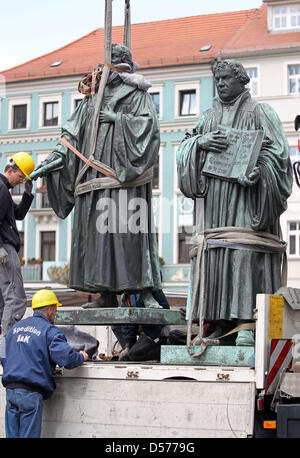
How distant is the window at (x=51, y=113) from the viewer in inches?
1698

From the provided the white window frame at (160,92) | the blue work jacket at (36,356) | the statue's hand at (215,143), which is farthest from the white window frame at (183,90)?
the blue work jacket at (36,356)

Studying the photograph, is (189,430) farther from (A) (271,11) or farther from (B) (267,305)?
(A) (271,11)

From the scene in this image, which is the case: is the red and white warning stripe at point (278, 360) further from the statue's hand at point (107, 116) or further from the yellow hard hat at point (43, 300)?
the statue's hand at point (107, 116)

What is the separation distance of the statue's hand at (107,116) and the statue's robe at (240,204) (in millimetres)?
649

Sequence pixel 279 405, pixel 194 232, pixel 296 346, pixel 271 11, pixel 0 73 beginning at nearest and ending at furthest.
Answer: pixel 279 405
pixel 296 346
pixel 194 232
pixel 271 11
pixel 0 73

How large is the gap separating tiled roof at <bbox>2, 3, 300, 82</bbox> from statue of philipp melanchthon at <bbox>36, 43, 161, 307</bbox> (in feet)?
103

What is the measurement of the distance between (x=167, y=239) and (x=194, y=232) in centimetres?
3290

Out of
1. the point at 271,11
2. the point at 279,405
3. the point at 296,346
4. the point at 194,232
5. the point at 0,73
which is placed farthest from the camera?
the point at 0,73

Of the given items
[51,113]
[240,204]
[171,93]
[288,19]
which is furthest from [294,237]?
[240,204]

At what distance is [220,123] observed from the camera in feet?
23.6

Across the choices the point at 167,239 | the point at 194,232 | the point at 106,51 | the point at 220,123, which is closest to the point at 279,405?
the point at 194,232

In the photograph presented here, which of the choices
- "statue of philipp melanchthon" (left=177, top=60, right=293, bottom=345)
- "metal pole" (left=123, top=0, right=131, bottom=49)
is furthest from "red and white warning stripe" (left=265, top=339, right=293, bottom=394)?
"metal pole" (left=123, top=0, right=131, bottom=49)

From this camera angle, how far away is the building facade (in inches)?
1496

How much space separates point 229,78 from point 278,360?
265 centimetres
